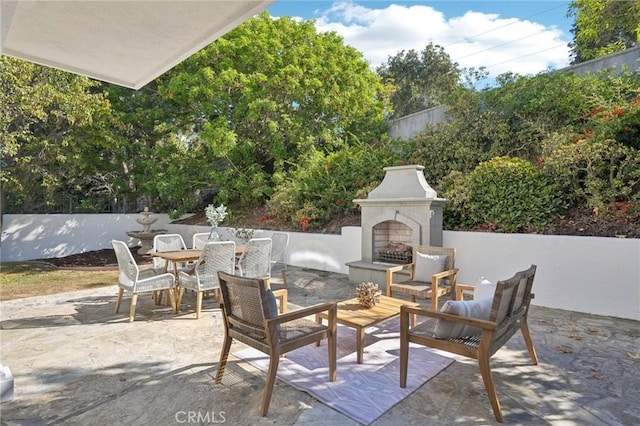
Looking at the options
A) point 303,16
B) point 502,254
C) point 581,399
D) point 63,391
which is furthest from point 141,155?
point 581,399

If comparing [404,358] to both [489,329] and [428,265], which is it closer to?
[489,329]

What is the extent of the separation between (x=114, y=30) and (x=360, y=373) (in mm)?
3734

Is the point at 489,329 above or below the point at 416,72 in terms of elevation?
below

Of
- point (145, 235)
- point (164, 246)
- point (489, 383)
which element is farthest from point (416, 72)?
point (489, 383)

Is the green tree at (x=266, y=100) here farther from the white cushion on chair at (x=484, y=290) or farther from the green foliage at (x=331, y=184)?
the white cushion on chair at (x=484, y=290)

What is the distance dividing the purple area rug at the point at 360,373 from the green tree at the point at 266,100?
7.58m

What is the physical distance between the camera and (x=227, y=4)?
284 centimetres

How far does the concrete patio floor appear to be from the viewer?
8.41ft

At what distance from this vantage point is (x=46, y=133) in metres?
9.87

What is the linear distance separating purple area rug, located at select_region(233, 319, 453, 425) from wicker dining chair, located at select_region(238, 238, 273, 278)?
5.58 feet

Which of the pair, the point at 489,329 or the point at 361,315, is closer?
the point at 489,329

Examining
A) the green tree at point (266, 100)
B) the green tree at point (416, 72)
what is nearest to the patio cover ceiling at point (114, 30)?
the green tree at point (266, 100)

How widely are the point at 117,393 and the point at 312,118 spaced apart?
9898mm

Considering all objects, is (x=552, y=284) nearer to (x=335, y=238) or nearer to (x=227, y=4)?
(x=335, y=238)
